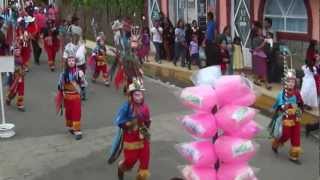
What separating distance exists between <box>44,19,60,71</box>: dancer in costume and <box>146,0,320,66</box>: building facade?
14.6 feet

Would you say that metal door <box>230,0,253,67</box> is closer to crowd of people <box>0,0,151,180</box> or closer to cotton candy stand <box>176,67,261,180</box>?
crowd of people <box>0,0,151,180</box>

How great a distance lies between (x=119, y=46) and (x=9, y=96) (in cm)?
305

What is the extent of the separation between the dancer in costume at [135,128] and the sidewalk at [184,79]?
4.80 meters

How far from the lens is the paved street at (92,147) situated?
1041 centimetres

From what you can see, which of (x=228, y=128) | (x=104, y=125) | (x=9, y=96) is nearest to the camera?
(x=228, y=128)

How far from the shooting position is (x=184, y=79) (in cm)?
1864

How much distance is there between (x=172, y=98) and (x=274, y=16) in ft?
11.9

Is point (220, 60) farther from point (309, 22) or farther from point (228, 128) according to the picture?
point (228, 128)

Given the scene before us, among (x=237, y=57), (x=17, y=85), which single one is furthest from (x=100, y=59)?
(x=237, y=57)

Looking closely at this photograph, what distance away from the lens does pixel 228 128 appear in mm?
6109

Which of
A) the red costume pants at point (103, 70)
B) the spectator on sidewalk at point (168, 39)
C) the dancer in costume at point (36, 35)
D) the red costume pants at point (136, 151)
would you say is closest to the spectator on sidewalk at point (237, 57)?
the red costume pants at point (103, 70)

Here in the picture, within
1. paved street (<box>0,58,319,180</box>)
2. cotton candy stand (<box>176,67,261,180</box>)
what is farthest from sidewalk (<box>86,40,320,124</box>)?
cotton candy stand (<box>176,67,261,180</box>)

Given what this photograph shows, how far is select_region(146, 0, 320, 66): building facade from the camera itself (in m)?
16.1

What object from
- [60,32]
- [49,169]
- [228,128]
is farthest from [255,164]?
[60,32]
